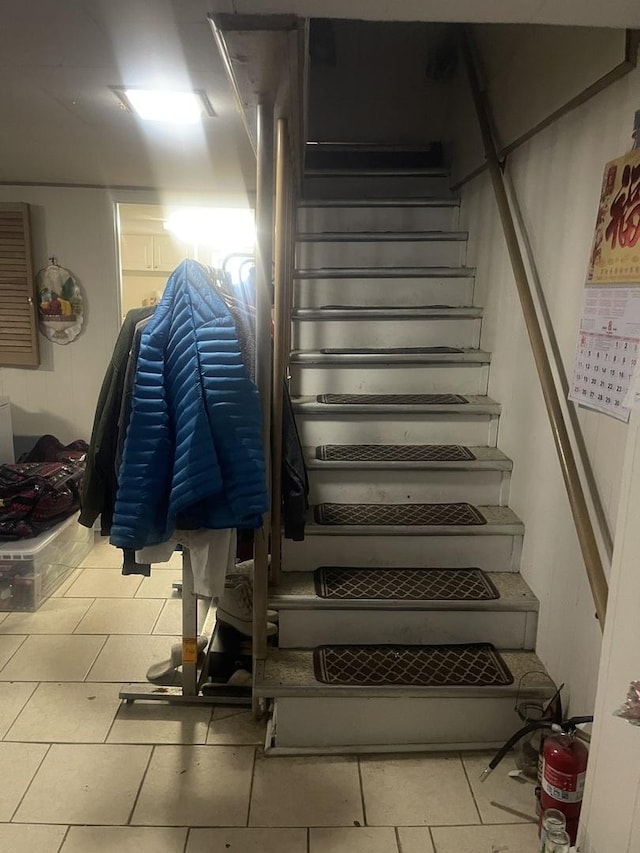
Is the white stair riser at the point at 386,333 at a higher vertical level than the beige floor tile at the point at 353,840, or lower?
higher

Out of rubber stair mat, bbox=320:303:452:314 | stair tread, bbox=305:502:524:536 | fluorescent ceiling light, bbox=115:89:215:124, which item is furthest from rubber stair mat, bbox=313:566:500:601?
fluorescent ceiling light, bbox=115:89:215:124

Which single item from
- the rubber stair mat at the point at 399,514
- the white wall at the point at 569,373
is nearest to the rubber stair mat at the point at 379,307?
the white wall at the point at 569,373

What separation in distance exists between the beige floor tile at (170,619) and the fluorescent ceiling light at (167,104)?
2.07m

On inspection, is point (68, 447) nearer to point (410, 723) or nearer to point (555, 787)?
point (410, 723)

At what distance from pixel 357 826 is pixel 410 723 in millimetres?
349

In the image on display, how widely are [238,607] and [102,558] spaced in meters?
1.36

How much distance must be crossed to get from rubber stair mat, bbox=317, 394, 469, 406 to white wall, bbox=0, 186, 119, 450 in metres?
1.85

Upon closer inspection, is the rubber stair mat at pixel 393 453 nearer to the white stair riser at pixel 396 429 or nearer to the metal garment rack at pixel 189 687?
the white stair riser at pixel 396 429

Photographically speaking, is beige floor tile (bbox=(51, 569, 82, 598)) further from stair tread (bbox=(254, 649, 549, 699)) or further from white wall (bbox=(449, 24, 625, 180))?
white wall (bbox=(449, 24, 625, 180))

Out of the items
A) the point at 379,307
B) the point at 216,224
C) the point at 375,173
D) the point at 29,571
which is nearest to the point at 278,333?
the point at 379,307

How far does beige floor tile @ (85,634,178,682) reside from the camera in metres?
2.23

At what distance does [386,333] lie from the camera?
2867mm

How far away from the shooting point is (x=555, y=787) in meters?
1.47

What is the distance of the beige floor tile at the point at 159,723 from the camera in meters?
1.90
